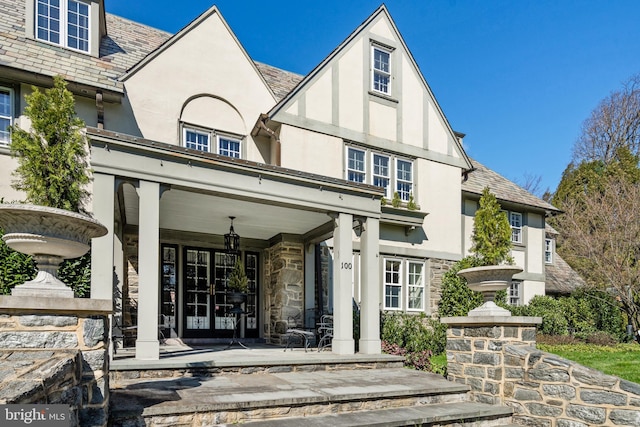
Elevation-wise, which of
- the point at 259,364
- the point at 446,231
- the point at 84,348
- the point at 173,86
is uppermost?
the point at 173,86

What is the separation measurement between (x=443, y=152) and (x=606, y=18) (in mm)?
5618

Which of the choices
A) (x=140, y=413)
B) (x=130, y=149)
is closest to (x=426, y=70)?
(x=130, y=149)

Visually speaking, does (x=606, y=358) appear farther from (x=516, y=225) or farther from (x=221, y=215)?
(x=221, y=215)

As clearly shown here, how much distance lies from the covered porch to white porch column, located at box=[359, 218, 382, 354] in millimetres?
20

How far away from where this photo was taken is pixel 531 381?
5984 millimetres

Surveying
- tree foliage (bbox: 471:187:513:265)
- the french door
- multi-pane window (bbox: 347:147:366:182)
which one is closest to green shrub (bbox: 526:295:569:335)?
tree foliage (bbox: 471:187:513:265)

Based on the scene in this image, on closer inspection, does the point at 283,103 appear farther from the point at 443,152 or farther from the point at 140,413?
the point at 140,413

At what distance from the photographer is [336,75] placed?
41.2 feet

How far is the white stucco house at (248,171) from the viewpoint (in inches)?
303

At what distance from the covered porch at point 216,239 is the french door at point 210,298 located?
0.09 ft

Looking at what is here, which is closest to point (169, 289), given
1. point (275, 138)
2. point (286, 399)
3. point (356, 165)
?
point (275, 138)

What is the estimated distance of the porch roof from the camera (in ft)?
23.3

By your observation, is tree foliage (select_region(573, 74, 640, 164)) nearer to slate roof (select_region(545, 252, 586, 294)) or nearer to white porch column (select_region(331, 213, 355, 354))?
slate roof (select_region(545, 252, 586, 294))

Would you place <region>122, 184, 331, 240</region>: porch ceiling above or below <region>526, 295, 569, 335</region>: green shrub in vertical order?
above
